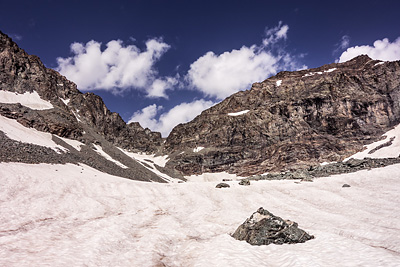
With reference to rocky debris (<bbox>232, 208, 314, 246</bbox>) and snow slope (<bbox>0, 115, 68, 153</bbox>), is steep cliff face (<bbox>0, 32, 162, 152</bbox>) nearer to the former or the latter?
snow slope (<bbox>0, 115, 68, 153</bbox>)

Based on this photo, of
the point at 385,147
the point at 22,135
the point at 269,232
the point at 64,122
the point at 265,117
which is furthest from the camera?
the point at 265,117

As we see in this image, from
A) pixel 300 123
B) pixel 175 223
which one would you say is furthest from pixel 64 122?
pixel 300 123

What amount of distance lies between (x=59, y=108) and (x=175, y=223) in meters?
83.9

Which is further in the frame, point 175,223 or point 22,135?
point 22,135

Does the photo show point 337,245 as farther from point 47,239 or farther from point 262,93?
point 262,93

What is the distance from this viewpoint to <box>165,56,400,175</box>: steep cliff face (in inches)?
3342

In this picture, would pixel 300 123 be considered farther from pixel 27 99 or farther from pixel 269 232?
pixel 27 99

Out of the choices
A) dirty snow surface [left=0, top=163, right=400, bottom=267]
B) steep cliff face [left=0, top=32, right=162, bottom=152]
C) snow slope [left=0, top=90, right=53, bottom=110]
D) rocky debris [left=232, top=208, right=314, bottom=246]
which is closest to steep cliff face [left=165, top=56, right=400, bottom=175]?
steep cliff face [left=0, top=32, right=162, bottom=152]

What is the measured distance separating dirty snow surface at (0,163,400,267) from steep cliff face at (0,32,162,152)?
4373cm

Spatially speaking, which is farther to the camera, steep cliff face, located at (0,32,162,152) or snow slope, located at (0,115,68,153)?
steep cliff face, located at (0,32,162,152)

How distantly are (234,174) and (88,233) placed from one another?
85218mm

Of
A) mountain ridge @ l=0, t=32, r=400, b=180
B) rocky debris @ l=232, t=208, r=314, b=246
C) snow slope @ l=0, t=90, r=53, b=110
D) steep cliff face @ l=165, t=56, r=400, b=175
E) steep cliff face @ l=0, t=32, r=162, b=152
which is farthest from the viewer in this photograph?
steep cliff face @ l=165, t=56, r=400, b=175

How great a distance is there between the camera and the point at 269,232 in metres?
10.8

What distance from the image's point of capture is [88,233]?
35.7 ft
